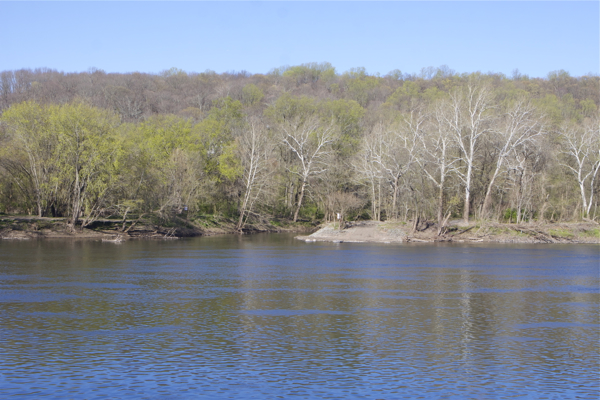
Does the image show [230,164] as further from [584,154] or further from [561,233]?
[584,154]

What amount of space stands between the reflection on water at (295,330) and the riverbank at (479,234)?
2280cm

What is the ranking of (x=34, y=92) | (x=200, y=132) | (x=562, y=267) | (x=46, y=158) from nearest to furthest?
(x=562, y=267) < (x=46, y=158) < (x=200, y=132) < (x=34, y=92)

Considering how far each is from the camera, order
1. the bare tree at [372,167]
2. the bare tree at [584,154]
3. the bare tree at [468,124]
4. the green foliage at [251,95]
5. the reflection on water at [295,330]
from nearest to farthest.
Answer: the reflection on water at [295,330] < the bare tree at [468,124] < the bare tree at [584,154] < the bare tree at [372,167] < the green foliage at [251,95]

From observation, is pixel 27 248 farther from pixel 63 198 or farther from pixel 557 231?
pixel 557 231

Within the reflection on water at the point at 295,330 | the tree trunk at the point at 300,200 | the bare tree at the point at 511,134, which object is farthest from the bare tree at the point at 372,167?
the reflection on water at the point at 295,330

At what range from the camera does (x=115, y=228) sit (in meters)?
60.1

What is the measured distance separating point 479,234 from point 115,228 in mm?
39838

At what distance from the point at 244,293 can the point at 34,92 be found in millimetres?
117152

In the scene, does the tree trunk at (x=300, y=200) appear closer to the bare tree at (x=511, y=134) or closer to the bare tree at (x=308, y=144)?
the bare tree at (x=308, y=144)

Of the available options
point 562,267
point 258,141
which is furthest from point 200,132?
point 562,267

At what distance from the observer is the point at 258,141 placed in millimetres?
73500

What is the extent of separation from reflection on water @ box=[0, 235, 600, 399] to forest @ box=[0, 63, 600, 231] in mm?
22680

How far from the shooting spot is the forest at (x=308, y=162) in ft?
188

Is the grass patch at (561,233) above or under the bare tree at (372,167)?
under
